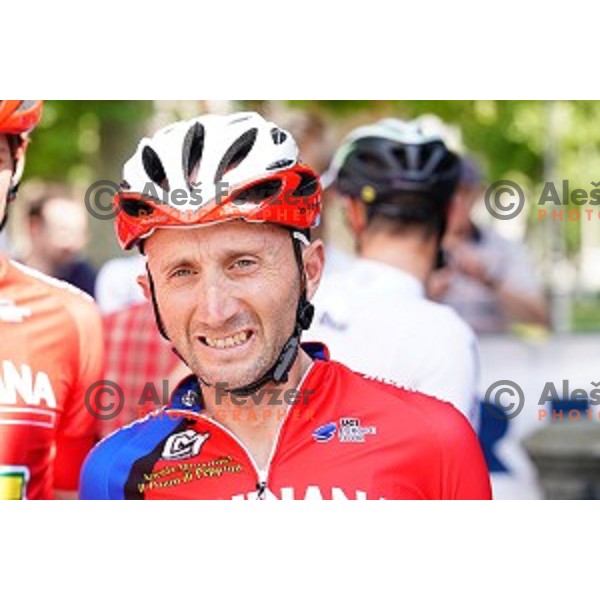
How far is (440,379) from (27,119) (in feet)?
4.23

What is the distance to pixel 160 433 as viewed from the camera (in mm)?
3250

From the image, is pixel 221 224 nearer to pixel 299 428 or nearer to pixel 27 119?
pixel 299 428

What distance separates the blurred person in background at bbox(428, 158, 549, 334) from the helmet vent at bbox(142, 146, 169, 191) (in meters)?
1.22

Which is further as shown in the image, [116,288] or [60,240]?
[60,240]

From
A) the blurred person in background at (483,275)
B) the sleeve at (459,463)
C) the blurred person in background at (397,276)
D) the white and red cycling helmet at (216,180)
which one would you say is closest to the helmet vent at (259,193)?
the white and red cycling helmet at (216,180)

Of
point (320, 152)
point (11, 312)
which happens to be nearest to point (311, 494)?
point (11, 312)

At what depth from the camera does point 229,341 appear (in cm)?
308

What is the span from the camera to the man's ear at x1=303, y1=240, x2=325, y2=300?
3.18 metres

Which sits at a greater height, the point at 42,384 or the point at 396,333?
the point at 396,333

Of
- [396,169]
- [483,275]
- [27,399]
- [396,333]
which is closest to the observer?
[27,399]

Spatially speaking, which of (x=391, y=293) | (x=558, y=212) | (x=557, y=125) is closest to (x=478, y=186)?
(x=558, y=212)

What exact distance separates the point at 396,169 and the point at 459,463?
1.06m

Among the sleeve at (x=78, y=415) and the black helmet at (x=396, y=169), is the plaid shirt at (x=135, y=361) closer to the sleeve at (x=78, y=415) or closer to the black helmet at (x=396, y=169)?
the sleeve at (x=78, y=415)

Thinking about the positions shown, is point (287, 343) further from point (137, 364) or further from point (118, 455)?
point (137, 364)
